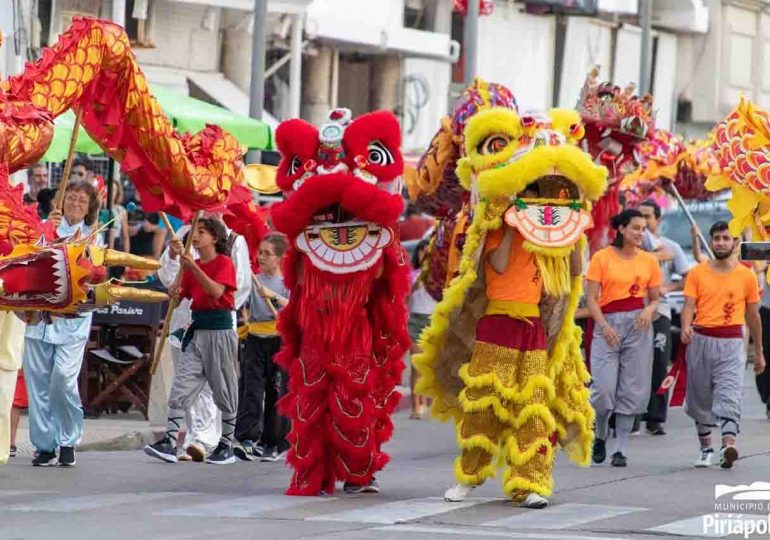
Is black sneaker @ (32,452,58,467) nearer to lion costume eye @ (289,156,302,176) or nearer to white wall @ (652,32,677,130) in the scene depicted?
lion costume eye @ (289,156,302,176)

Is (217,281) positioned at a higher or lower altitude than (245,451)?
higher

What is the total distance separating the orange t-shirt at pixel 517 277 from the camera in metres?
11.1

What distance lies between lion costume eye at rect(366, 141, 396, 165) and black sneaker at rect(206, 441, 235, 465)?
2.99 meters

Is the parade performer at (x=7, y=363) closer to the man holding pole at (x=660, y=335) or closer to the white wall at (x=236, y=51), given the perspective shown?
the man holding pole at (x=660, y=335)

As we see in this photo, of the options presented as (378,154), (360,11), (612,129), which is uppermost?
(360,11)

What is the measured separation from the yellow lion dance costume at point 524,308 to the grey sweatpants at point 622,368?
7.88ft

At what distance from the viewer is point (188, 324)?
1370 cm

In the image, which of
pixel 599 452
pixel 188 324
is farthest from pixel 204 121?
pixel 599 452

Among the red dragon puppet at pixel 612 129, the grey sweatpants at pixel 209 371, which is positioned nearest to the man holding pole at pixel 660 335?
the red dragon puppet at pixel 612 129

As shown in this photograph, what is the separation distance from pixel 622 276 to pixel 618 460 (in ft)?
4.44

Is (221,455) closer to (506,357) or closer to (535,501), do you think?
(506,357)

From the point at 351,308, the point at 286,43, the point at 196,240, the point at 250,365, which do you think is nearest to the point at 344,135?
the point at 351,308

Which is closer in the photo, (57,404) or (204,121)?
(57,404)

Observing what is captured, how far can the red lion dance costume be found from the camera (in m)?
11.2
